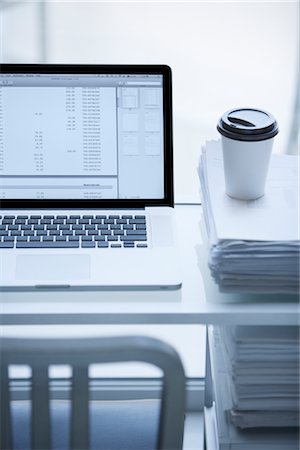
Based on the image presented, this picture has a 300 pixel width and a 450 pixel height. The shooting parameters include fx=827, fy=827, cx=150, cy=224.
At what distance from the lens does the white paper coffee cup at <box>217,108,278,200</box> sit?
114cm

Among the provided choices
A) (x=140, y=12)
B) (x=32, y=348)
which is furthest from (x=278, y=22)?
(x=32, y=348)

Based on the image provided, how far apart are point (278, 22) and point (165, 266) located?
1.70m

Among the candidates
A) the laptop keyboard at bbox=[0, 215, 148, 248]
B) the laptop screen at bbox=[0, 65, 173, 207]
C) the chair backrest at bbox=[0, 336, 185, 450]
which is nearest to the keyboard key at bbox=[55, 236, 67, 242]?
the laptop keyboard at bbox=[0, 215, 148, 248]

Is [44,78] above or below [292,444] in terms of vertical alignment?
above

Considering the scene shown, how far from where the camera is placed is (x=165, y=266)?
1165 mm

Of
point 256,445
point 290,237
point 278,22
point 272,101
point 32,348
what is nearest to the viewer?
point 32,348

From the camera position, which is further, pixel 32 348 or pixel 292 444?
pixel 292 444

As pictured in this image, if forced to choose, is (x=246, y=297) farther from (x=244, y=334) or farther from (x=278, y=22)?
(x=278, y=22)

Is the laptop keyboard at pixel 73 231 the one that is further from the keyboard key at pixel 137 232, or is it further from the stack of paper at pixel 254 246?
the stack of paper at pixel 254 246

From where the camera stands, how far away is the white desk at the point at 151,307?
106 centimetres

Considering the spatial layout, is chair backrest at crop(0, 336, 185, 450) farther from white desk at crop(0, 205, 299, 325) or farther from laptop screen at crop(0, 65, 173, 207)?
laptop screen at crop(0, 65, 173, 207)

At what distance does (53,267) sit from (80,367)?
355mm

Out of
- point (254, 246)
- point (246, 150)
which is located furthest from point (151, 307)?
point (246, 150)

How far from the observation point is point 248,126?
1.16 meters
